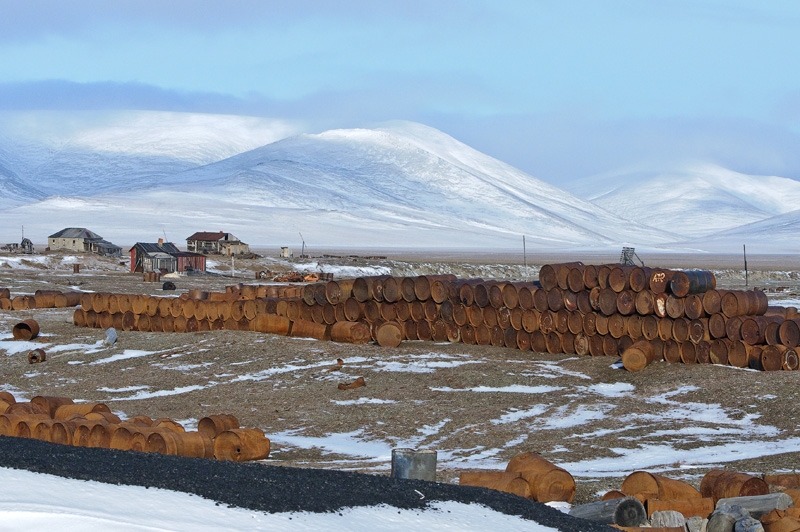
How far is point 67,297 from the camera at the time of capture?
1443 inches

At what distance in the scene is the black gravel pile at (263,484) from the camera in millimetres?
8766

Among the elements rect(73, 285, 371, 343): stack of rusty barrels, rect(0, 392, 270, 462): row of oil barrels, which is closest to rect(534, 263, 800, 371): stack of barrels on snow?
rect(73, 285, 371, 343): stack of rusty barrels

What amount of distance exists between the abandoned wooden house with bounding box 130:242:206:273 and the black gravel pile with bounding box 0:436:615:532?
6005cm

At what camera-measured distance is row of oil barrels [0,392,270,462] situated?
43.5 feet

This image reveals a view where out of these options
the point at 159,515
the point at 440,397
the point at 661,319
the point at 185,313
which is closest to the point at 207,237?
the point at 185,313

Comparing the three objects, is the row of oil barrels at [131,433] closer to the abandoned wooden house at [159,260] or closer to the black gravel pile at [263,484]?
the black gravel pile at [263,484]

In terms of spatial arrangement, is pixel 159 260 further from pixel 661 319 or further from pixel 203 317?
pixel 661 319

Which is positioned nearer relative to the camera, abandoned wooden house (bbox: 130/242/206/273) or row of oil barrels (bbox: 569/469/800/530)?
row of oil barrels (bbox: 569/469/800/530)

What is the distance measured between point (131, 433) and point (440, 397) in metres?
7.37

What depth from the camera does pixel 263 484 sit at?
366 inches

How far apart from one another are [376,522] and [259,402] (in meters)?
11.2

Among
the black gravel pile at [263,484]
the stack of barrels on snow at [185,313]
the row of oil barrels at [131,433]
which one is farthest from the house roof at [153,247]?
the black gravel pile at [263,484]

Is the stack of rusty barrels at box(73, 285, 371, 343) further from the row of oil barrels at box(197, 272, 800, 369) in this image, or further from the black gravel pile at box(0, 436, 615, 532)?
the black gravel pile at box(0, 436, 615, 532)

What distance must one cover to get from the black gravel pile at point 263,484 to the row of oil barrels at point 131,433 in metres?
2.68
